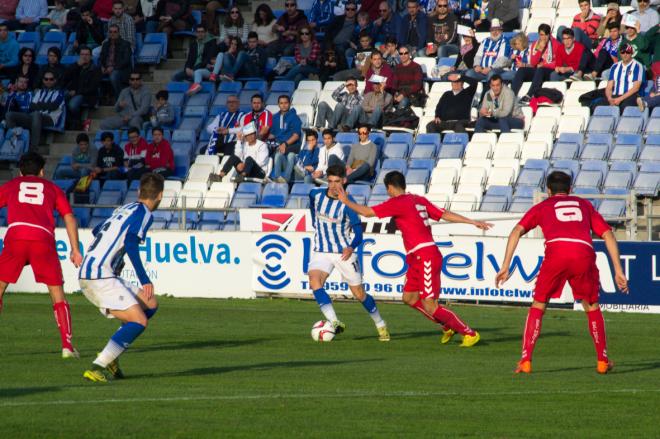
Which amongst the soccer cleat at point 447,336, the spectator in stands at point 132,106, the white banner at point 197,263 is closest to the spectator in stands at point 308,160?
the white banner at point 197,263

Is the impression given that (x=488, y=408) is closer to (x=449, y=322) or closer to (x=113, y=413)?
(x=113, y=413)

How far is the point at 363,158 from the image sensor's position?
24609mm

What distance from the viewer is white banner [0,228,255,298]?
72.4 feet

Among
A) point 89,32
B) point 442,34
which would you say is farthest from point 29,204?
point 89,32

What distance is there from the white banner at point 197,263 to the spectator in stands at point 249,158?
3.67 m

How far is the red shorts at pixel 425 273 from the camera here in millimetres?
13906

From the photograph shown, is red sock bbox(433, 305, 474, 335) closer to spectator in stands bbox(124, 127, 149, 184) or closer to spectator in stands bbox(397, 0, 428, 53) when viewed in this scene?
spectator in stands bbox(124, 127, 149, 184)

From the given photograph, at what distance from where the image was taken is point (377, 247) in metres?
21.1

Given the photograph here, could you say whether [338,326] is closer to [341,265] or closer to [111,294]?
[341,265]

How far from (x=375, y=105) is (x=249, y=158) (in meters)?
2.86

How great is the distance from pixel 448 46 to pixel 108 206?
861 centimetres

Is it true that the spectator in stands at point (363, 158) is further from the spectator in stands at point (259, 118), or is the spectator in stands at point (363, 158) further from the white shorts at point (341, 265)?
the white shorts at point (341, 265)

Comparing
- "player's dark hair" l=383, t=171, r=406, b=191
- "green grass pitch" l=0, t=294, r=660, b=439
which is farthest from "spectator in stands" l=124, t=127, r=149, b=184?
"player's dark hair" l=383, t=171, r=406, b=191

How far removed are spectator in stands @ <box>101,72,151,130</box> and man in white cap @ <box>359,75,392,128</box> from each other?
5471mm
